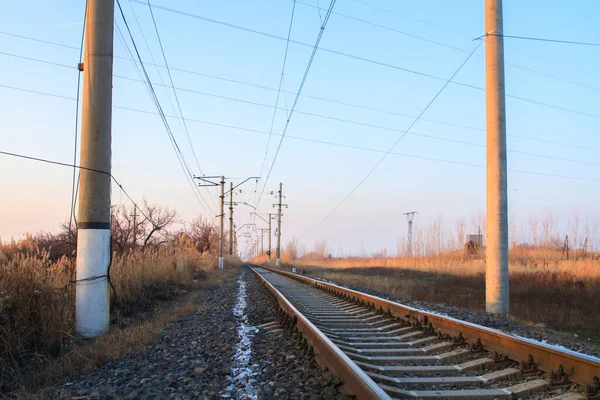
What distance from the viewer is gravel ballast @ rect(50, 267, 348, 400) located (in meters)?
3.95

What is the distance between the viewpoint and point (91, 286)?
6980mm

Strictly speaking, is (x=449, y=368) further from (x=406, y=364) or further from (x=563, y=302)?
(x=563, y=302)

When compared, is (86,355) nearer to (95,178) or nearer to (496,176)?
(95,178)

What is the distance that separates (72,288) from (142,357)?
2554 mm

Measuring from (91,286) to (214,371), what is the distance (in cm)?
333

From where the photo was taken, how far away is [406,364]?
15.9 feet

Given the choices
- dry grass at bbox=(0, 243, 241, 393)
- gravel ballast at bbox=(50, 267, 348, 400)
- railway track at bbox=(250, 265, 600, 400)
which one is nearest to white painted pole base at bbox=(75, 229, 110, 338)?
dry grass at bbox=(0, 243, 241, 393)

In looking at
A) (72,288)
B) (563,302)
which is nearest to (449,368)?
(72,288)

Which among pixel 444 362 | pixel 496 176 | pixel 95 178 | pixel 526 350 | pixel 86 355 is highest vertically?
pixel 496 176

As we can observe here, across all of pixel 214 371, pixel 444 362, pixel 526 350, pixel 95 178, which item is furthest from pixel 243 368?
pixel 95 178

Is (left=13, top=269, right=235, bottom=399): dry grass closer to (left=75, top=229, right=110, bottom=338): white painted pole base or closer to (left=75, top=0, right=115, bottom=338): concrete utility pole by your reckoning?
(left=75, top=229, right=110, bottom=338): white painted pole base

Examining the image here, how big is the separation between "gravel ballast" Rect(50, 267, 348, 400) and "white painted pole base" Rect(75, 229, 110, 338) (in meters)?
1.04

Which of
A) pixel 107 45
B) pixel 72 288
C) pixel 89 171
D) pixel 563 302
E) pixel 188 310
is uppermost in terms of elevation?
pixel 107 45

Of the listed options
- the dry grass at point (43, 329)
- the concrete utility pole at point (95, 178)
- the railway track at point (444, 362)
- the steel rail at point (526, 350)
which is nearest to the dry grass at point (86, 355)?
the dry grass at point (43, 329)
